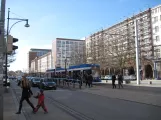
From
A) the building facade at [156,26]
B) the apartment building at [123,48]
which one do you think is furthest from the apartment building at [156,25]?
the apartment building at [123,48]

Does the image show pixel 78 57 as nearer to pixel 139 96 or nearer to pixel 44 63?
pixel 139 96

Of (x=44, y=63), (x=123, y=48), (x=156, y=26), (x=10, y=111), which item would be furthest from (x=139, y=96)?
(x=44, y=63)

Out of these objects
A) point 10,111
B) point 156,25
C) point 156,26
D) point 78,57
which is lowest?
point 10,111

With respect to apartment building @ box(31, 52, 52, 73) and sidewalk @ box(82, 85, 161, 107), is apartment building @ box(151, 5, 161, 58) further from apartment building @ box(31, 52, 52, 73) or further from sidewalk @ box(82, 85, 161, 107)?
apartment building @ box(31, 52, 52, 73)

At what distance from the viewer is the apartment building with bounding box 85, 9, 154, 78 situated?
59.5 metres

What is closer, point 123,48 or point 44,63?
point 123,48

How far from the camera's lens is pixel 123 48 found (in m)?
62.5

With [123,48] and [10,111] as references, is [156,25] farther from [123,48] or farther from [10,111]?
[10,111]

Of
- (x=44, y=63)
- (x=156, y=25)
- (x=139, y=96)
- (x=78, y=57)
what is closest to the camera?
(x=139, y=96)

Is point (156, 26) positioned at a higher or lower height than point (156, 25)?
lower

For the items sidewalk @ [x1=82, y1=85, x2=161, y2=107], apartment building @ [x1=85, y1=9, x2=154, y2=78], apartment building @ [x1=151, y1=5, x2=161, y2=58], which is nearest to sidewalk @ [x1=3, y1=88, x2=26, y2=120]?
sidewalk @ [x1=82, y1=85, x2=161, y2=107]

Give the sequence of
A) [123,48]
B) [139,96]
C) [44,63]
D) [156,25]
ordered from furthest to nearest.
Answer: [44,63] → [156,25] → [123,48] → [139,96]

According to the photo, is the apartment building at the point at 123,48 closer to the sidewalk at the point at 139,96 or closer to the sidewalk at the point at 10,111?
the sidewalk at the point at 139,96

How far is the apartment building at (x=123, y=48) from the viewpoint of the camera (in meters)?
59.5
